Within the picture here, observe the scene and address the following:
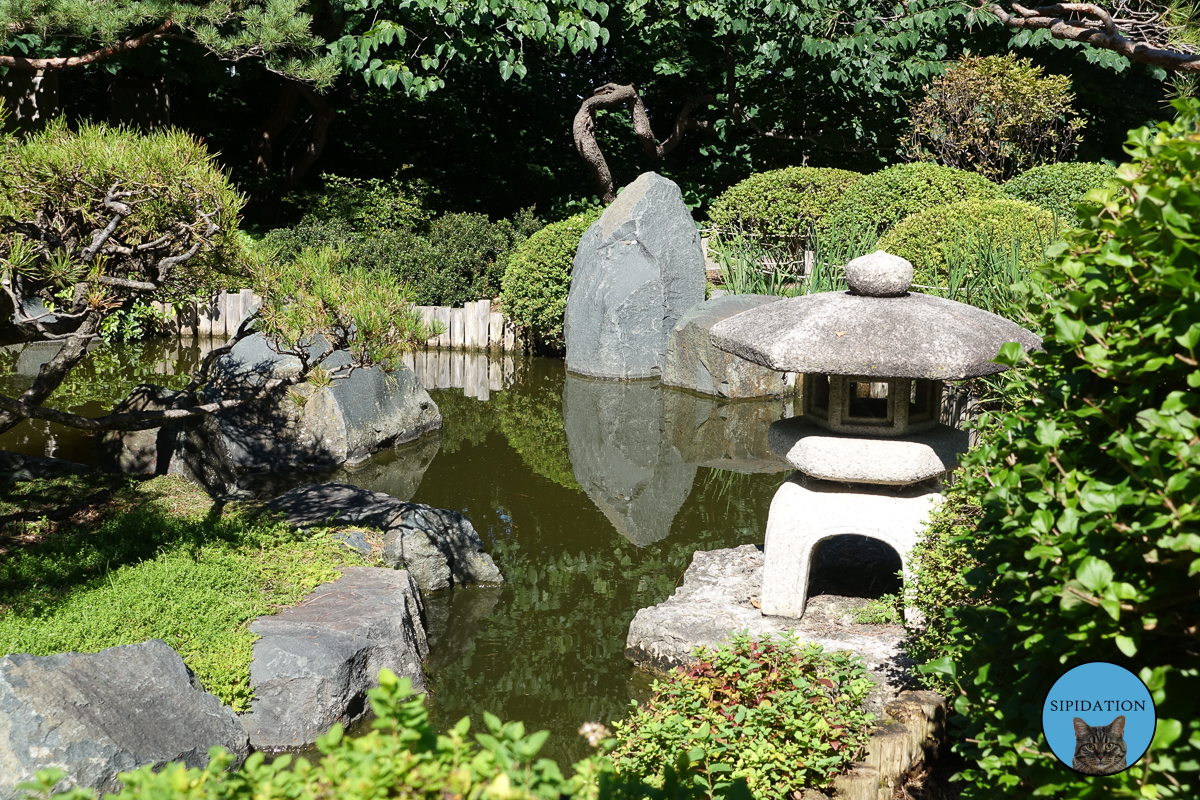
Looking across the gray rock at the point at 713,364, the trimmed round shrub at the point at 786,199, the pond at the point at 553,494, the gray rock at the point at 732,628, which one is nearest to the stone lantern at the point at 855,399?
the gray rock at the point at 732,628

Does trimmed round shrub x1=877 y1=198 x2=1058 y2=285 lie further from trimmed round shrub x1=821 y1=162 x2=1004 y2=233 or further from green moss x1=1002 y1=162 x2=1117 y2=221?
green moss x1=1002 y1=162 x2=1117 y2=221

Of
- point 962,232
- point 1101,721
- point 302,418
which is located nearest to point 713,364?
point 962,232

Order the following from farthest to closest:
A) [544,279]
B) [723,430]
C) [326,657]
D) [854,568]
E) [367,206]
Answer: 1. [367,206]
2. [544,279]
3. [723,430]
4. [854,568]
5. [326,657]

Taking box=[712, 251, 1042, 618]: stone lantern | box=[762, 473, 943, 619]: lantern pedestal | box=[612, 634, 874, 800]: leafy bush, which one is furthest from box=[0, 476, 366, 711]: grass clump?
box=[712, 251, 1042, 618]: stone lantern

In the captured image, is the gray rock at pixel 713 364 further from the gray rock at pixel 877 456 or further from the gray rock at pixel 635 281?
the gray rock at pixel 877 456

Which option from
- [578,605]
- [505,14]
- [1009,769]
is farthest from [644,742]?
[505,14]

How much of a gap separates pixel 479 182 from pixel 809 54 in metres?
6.95

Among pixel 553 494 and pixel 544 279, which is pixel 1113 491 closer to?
pixel 553 494

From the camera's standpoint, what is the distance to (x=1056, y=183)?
11445mm

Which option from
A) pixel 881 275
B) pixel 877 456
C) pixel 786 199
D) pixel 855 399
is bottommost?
pixel 877 456

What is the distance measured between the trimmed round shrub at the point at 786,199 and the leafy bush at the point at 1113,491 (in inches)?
435

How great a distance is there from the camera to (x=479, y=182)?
729 inches

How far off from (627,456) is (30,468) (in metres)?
4.57

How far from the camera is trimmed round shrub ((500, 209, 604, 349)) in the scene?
12.6m
